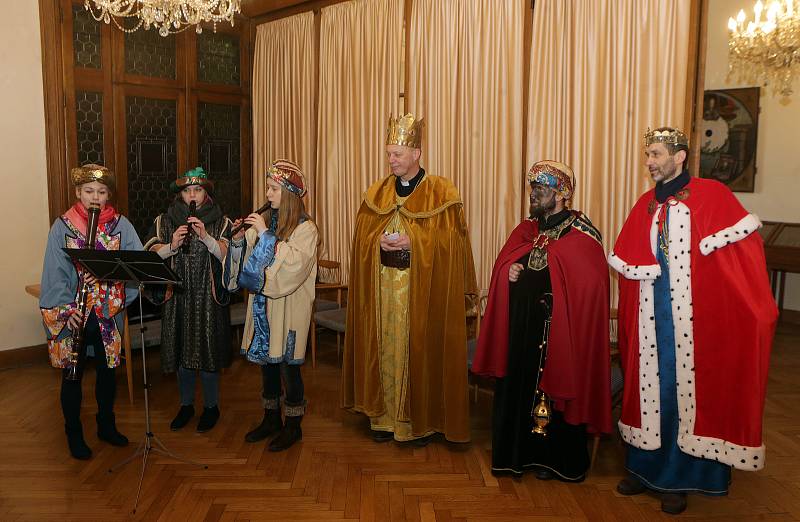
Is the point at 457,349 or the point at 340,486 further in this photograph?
the point at 457,349

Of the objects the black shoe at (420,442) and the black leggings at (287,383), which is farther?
the black shoe at (420,442)

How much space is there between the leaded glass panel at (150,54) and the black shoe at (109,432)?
360 centimetres

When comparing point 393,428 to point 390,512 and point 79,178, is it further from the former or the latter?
point 79,178

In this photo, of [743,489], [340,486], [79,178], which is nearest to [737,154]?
[743,489]

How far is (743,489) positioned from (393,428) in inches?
75.3

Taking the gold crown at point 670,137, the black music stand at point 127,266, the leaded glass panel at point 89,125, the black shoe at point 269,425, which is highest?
the leaded glass panel at point 89,125

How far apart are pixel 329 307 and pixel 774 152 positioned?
545cm

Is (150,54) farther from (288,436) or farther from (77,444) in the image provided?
(288,436)

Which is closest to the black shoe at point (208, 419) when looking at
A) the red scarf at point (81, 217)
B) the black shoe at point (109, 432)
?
the black shoe at point (109, 432)

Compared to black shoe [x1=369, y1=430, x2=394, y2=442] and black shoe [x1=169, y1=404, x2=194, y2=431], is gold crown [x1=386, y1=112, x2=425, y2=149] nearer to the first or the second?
black shoe [x1=369, y1=430, x2=394, y2=442]

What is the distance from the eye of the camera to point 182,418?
437 centimetres

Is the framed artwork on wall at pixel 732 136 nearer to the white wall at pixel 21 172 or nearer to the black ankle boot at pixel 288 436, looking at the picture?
the black ankle boot at pixel 288 436

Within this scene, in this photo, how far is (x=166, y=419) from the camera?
4523 mm

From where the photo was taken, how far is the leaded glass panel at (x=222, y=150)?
7.00 metres
